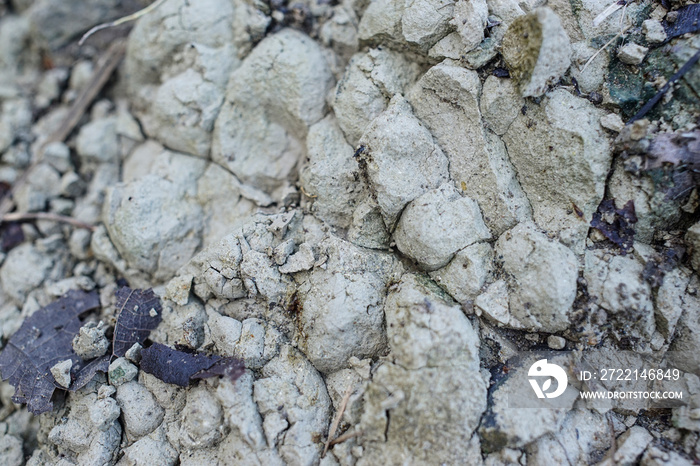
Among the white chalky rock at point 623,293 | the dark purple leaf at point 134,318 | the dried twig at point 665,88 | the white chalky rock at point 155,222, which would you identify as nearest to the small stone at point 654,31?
the dried twig at point 665,88

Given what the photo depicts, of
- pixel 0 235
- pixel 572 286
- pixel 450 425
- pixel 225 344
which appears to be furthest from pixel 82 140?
pixel 572 286

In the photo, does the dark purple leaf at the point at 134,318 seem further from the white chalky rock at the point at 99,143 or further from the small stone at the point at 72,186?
the white chalky rock at the point at 99,143

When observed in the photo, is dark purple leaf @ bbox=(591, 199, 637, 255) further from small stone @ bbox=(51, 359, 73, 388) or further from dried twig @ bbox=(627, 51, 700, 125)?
small stone @ bbox=(51, 359, 73, 388)

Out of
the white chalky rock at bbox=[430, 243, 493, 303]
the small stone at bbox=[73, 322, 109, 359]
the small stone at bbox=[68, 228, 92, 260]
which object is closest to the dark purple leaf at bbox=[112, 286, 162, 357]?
the small stone at bbox=[73, 322, 109, 359]

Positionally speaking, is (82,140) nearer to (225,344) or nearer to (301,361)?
(225,344)

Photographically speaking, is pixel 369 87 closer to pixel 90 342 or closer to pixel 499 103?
pixel 499 103
